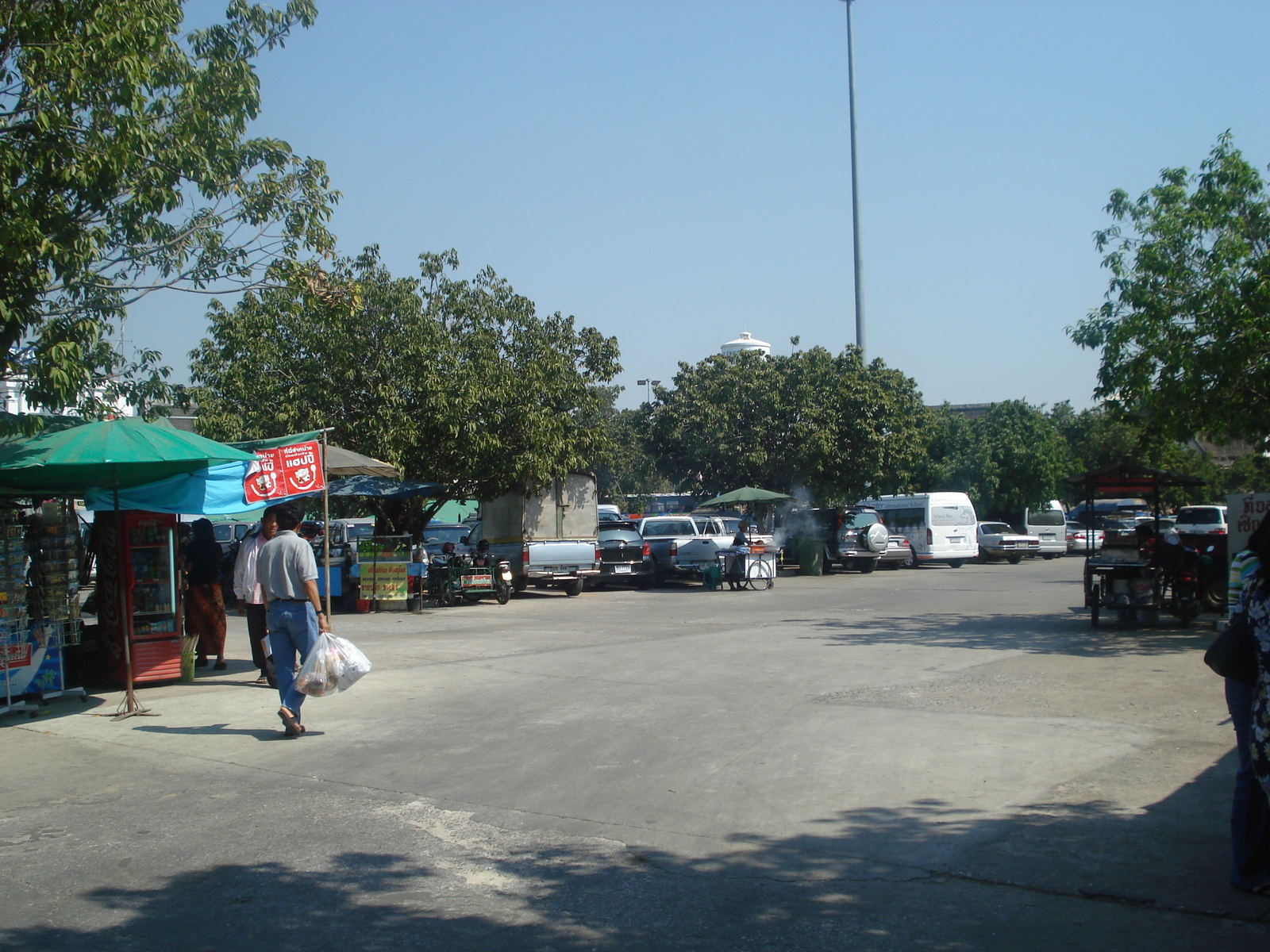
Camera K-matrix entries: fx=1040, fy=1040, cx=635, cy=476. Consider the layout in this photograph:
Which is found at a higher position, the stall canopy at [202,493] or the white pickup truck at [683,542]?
the stall canopy at [202,493]

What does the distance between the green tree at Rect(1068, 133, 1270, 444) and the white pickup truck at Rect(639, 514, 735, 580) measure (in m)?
13.2

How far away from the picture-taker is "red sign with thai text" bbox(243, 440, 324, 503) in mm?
12031

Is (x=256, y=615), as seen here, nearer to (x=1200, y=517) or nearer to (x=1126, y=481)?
(x=1126, y=481)

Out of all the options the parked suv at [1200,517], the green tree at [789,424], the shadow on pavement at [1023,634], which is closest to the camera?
the shadow on pavement at [1023,634]

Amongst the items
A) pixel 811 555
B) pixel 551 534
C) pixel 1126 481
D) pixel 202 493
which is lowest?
pixel 811 555

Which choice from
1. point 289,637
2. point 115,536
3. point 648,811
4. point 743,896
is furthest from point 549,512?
point 743,896

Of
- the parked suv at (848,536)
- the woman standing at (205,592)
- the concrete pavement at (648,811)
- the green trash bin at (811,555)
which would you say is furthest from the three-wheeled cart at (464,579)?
the parked suv at (848,536)

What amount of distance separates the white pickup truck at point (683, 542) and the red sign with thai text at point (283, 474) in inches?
570

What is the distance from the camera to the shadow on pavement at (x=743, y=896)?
4238mm

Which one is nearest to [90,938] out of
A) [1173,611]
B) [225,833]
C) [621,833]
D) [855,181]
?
[225,833]

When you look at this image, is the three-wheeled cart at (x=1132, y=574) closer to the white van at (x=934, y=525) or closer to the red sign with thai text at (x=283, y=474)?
the red sign with thai text at (x=283, y=474)

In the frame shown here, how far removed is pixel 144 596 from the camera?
11.0 m

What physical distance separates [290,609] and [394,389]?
13.2 m

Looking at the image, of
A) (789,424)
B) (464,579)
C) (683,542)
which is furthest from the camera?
(789,424)
